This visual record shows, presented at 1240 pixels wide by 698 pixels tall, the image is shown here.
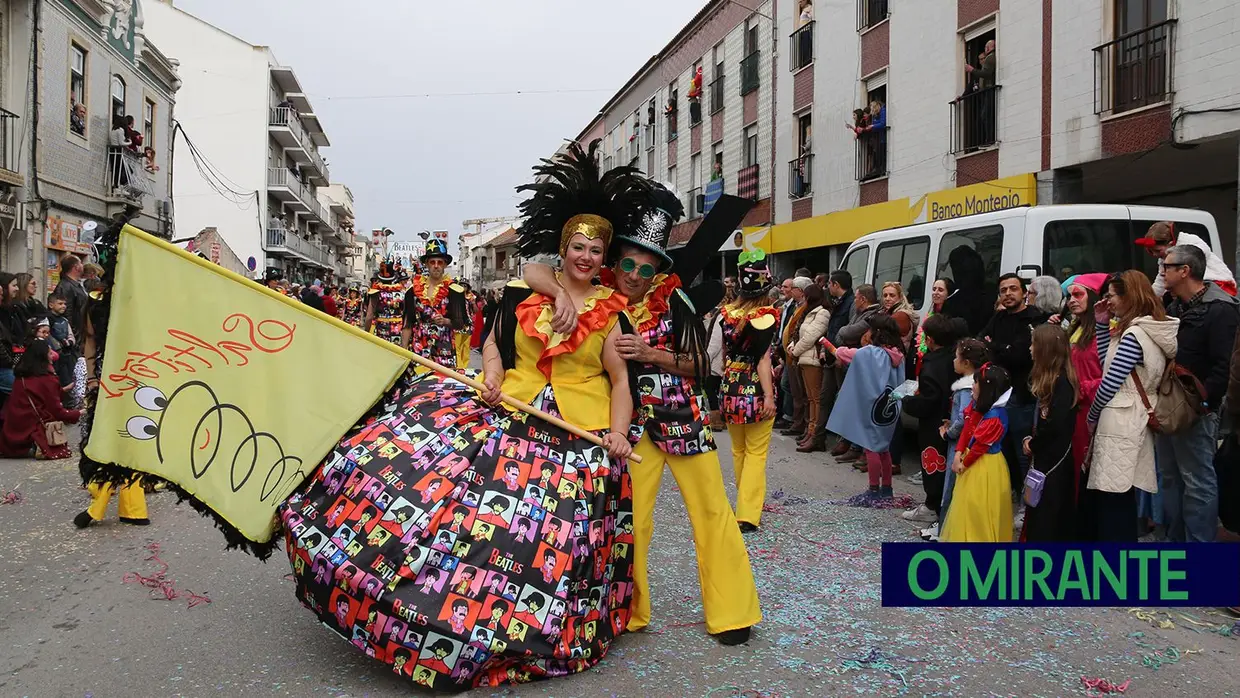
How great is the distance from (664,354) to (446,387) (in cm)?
96

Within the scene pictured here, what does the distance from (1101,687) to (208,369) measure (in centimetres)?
367

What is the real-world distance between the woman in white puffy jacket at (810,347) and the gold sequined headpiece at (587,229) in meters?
5.66

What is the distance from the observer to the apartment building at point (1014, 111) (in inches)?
436

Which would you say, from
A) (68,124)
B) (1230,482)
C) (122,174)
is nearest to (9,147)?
(68,124)

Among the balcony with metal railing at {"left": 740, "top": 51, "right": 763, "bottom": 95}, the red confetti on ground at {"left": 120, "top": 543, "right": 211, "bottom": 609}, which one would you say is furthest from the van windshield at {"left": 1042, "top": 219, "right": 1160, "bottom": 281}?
the balcony with metal railing at {"left": 740, "top": 51, "right": 763, "bottom": 95}

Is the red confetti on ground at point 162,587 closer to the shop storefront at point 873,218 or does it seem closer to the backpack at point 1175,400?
the backpack at point 1175,400

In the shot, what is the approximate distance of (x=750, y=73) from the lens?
24766 millimetres

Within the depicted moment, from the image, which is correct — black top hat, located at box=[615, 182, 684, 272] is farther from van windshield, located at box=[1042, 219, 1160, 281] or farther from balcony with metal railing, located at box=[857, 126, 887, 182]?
balcony with metal railing, located at box=[857, 126, 887, 182]

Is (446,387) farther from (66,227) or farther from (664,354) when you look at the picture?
(66,227)

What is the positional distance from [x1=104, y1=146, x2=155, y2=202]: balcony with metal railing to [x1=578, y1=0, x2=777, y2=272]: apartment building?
1041 cm

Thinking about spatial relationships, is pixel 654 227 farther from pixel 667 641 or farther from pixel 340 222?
pixel 340 222

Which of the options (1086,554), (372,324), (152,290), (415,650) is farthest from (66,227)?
(1086,554)

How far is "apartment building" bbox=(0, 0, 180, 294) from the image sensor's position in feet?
53.4

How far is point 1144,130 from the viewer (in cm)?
1173
